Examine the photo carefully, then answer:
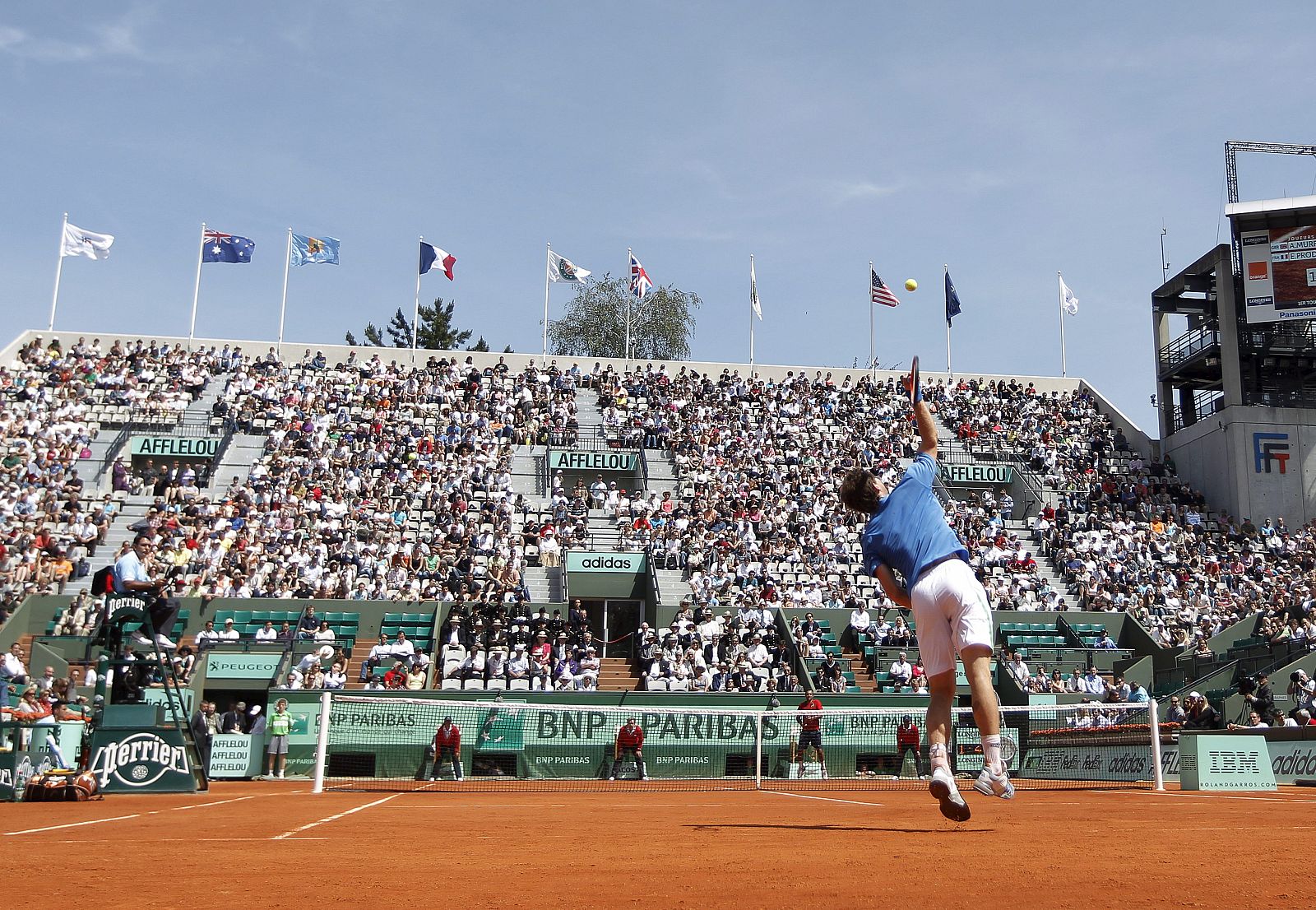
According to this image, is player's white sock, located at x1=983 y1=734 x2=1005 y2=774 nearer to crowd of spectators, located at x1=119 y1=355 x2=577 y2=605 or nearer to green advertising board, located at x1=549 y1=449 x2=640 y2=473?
crowd of spectators, located at x1=119 y1=355 x2=577 y2=605

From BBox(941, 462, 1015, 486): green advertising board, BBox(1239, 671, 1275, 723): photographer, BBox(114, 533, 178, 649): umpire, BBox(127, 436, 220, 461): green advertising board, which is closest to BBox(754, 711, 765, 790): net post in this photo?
BBox(114, 533, 178, 649): umpire

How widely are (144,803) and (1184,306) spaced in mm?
43136

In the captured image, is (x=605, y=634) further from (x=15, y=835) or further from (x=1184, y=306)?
(x=1184, y=306)

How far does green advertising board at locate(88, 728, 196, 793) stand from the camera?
1539 centimetres

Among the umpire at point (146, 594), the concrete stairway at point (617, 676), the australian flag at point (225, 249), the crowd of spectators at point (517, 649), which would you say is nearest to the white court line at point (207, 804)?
the umpire at point (146, 594)

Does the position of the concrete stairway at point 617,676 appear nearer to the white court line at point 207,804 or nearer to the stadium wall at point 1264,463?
the white court line at point 207,804

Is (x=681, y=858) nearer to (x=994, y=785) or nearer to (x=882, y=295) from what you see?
(x=994, y=785)

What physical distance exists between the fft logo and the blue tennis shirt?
3934 centimetres

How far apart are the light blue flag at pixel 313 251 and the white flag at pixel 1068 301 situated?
108 ft

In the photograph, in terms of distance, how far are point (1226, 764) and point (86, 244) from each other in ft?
148

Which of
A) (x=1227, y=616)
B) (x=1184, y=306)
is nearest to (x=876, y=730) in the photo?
(x=1227, y=616)

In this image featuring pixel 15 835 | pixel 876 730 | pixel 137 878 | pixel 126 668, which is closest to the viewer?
pixel 137 878

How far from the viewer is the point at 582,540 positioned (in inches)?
1348

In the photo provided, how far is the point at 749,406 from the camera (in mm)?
45094
